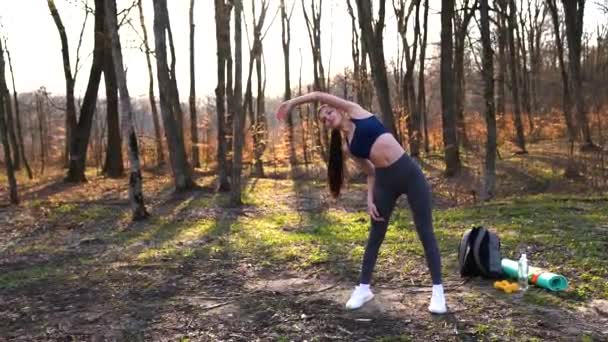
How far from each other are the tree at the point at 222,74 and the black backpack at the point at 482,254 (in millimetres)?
8092

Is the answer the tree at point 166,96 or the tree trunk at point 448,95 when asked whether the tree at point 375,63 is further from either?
the tree at point 166,96

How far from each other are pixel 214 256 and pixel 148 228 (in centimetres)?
278

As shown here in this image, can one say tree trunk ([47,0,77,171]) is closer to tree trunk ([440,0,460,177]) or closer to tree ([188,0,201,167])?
tree ([188,0,201,167])

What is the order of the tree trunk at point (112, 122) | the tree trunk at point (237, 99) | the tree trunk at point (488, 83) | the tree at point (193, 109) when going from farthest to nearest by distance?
the tree at point (193, 109) < the tree trunk at point (112, 122) < the tree trunk at point (237, 99) < the tree trunk at point (488, 83)

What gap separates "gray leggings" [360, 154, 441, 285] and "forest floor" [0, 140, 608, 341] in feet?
1.71

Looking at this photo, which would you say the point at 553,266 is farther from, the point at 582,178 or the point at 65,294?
the point at 582,178

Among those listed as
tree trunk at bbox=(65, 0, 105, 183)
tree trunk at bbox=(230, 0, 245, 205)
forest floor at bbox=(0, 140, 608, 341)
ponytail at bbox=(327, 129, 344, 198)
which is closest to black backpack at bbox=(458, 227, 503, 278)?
forest floor at bbox=(0, 140, 608, 341)

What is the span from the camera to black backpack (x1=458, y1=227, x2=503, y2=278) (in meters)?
5.24

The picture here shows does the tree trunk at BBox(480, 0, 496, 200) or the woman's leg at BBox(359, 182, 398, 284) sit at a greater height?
the tree trunk at BBox(480, 0, 496, 200)

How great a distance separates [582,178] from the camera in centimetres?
1384

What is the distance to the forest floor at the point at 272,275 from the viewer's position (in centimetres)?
440

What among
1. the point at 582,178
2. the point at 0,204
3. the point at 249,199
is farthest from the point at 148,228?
the point at 582,178

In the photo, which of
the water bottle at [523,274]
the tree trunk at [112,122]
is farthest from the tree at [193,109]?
the water bottle at [523,274]

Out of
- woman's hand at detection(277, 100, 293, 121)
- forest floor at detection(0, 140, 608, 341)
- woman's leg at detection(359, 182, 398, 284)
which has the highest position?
woman's hand at detection(277, 100, 293, 121)
